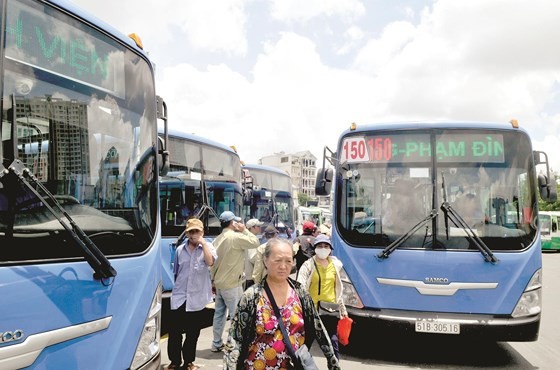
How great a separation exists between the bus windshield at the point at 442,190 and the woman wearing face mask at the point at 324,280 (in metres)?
0.93

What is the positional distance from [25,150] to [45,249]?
57cm

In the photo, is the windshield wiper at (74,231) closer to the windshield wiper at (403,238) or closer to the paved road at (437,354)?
the paved road at (437,354)

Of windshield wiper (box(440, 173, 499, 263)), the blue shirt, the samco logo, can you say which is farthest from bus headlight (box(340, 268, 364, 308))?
the blue shirt

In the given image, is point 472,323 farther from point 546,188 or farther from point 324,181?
point 324,181

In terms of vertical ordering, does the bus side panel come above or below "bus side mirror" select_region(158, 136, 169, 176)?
below

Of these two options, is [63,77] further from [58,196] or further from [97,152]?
[58,196]

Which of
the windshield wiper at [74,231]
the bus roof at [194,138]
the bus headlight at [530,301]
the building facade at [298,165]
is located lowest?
the bus headlight at [530,301]

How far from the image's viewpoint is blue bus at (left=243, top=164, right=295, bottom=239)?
18.4 metres

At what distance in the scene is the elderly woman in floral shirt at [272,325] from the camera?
2861mm

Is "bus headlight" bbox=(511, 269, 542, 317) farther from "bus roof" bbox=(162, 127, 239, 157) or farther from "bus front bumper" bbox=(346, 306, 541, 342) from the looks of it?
"bus roof" bbox=(162, 127, 239, 157)

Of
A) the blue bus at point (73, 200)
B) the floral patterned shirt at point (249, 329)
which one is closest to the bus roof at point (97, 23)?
the blue bus at point (73, 200)

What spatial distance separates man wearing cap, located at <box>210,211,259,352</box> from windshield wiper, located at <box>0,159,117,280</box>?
331 cm

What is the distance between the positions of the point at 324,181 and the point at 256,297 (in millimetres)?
3727

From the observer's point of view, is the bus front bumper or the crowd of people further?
the bus front bumper
